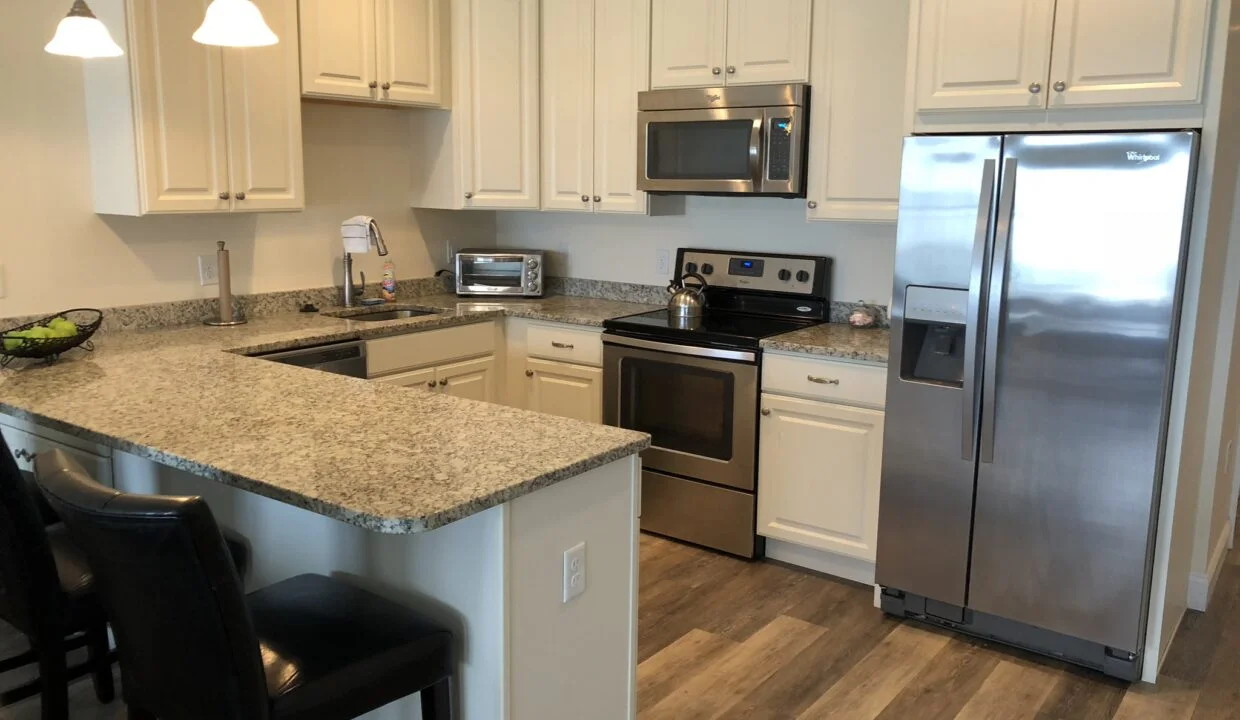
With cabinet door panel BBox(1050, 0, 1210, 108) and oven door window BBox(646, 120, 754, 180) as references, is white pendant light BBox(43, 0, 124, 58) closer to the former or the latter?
oven door window BBox(646, 120, 754, 180)

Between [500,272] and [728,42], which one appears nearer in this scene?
[728,42]

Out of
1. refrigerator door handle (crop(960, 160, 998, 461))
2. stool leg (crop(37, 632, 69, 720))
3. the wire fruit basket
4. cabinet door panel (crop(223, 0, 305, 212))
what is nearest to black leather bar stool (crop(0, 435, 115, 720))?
stool leg (crop(37, 632, 69, 720))

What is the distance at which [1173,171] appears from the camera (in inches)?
100

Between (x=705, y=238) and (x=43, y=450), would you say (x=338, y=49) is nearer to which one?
(x=705, y=238)

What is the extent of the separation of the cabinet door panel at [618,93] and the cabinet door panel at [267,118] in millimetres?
1247

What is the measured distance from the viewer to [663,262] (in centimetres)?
443

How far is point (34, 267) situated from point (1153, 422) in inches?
142

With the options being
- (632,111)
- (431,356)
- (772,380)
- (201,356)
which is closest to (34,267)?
(201,356)

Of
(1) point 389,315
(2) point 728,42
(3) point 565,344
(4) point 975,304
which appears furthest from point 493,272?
(4) point 975,304

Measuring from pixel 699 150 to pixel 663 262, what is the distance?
2.35ft

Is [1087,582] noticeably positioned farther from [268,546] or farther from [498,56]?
[498,56]

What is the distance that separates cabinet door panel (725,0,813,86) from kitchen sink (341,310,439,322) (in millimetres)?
1669

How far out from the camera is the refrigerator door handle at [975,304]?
2.80 m

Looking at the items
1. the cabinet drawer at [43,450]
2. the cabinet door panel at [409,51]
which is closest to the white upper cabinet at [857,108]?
the cabinet door panel at [409,51]
